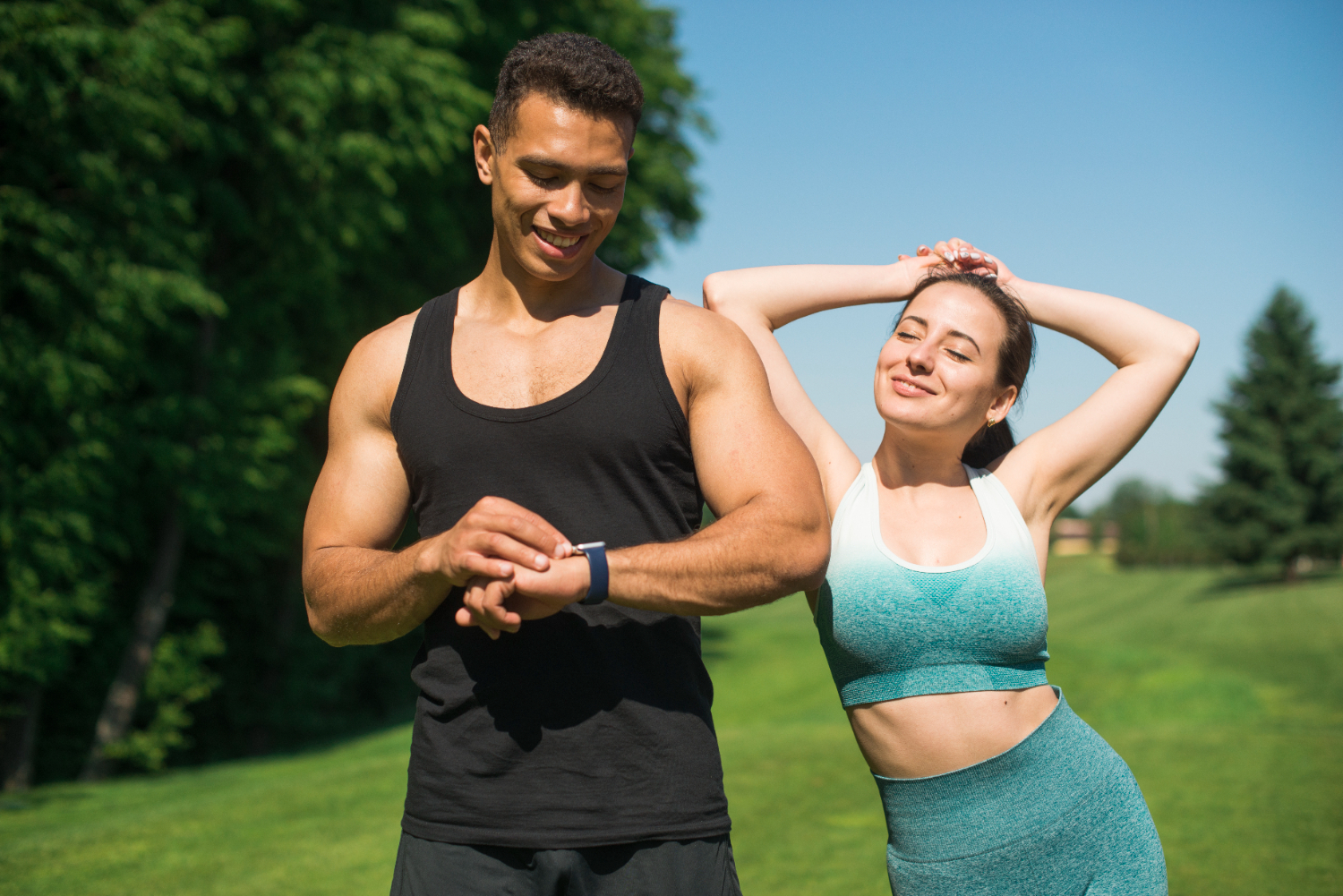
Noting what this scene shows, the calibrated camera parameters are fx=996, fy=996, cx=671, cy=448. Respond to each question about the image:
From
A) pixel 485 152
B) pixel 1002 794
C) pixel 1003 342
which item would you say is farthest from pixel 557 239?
pixel 1002 794

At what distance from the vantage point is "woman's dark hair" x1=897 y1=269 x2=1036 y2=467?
2561mm

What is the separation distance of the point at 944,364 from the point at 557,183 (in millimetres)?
1023

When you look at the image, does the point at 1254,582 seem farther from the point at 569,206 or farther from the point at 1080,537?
the point at 1080,537

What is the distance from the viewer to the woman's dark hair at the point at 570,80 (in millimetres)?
2180

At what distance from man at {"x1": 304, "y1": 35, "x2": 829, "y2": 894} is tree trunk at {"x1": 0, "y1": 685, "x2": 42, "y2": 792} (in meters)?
10.4

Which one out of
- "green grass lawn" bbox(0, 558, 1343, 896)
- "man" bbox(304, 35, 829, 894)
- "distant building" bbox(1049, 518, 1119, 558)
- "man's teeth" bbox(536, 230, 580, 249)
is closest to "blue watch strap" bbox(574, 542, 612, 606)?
"man" bbox(304, 35, 829, 894)

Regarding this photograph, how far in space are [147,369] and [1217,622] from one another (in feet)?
82.7

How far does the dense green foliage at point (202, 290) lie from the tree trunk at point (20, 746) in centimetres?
34

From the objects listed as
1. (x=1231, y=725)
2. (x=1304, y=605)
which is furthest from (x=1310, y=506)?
(x=1231, y=725)

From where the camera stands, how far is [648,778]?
2029 millimetres

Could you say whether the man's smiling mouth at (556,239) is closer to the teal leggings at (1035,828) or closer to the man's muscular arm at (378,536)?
the man's muscular arm at (378,536)

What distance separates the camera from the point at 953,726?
2293mm

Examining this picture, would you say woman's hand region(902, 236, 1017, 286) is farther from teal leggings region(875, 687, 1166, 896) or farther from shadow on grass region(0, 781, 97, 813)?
shadow on grass region(0, 781, 97, 813)

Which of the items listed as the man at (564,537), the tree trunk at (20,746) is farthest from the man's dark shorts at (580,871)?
the tree trunk at (20,746)
